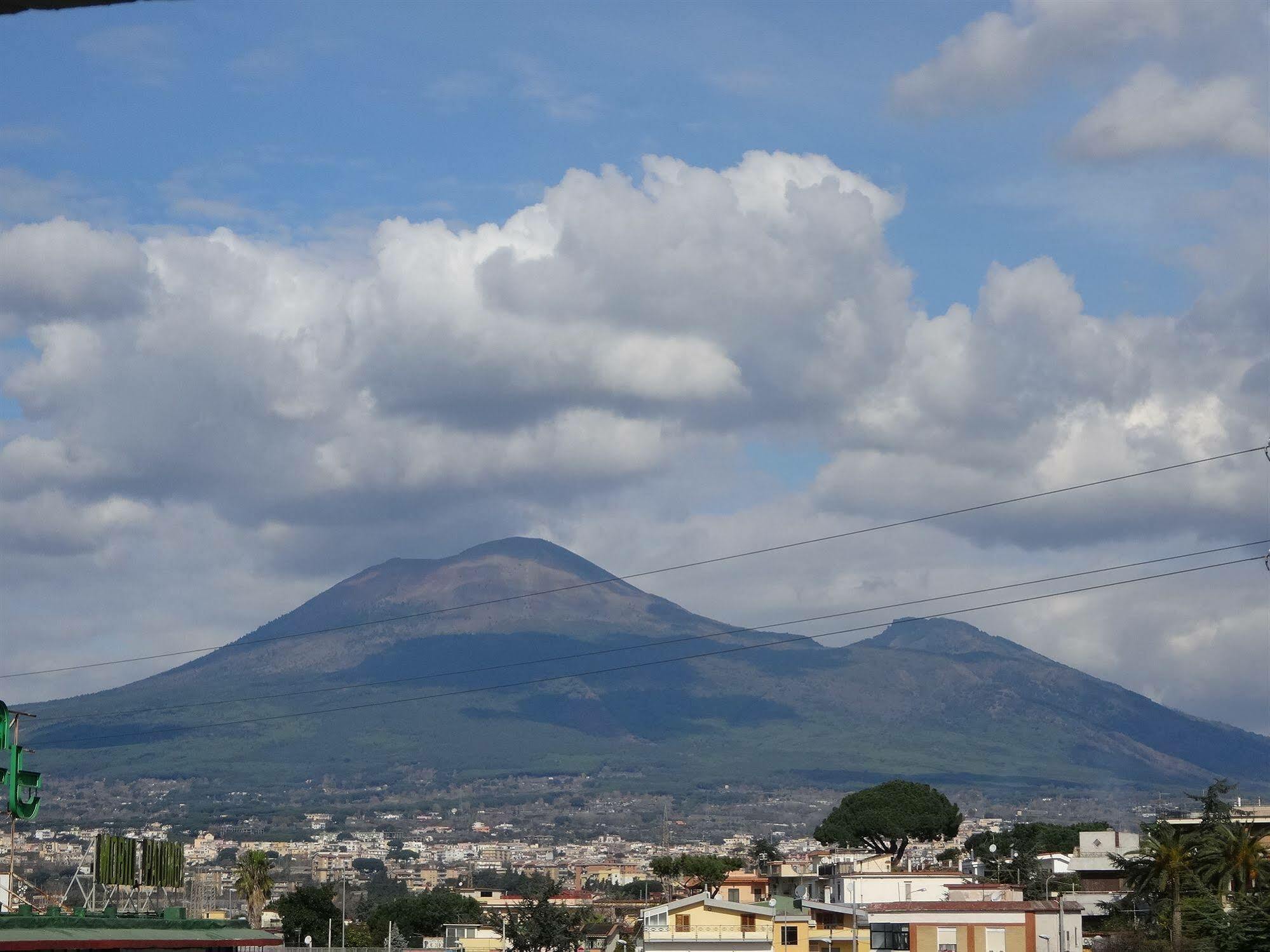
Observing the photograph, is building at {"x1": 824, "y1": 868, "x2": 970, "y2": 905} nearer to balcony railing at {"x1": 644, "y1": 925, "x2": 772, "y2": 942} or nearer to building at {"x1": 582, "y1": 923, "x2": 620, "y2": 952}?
balcony railing at {"x1": 644, "y1": 925, "x2": 772, "y2": 942}

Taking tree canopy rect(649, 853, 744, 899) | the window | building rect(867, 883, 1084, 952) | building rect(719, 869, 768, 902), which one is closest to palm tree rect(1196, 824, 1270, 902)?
building rect(867, 883, 1084, 952)

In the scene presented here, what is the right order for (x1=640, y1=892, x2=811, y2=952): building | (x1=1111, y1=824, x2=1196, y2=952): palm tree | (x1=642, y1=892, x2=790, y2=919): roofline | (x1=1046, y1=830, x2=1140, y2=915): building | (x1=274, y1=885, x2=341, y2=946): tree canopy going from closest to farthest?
(x1=1111, y1=824, x2=1196, y2=952): palm tree < (x1=640, y1=892, x2=811, y2=952): building < (x1=642, y1=892, x2=790, y2=919): roofline < (x1=1046, y1=830, x2=1140, y2=915): building < (x1=274, y1=885, x2=341, y2=946): tree canopy

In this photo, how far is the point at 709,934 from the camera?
403 ft

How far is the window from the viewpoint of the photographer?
390 ft

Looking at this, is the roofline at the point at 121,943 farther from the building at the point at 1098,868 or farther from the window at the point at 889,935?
the building at the point at 1098,868

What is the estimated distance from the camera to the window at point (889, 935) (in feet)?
390

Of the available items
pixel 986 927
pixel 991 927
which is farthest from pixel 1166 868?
pixel 986 927

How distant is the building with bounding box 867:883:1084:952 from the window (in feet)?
0.15

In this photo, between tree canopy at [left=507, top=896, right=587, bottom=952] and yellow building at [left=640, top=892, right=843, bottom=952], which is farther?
tree canopy at [left=507, top=896, right=587, bottom=952]

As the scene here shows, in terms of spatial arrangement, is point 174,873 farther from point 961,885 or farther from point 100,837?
point 961,885

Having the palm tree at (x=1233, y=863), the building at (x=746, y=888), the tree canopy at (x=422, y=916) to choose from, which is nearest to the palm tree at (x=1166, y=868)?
the palm tree at (x=1233, y=863)

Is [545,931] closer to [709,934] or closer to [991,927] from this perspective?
[709,934]

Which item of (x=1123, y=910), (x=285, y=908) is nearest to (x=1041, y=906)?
(x=1123, y=910)

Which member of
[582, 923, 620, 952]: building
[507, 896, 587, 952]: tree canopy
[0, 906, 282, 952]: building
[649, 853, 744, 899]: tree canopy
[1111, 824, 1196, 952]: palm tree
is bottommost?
[582, 923, 620, 952]: building
